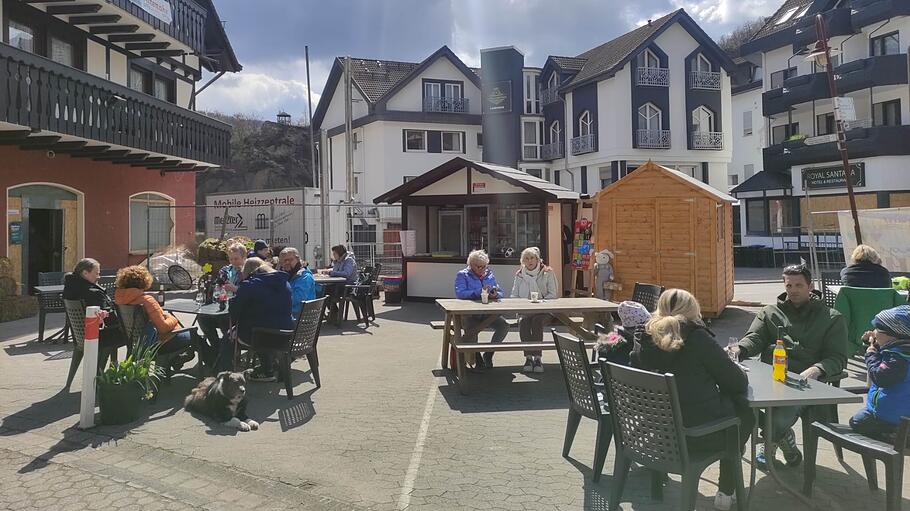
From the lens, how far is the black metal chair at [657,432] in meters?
3.58

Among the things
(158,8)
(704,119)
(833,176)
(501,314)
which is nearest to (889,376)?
(501,314)

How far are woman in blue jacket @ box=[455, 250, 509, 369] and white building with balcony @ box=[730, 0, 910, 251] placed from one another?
18080mm

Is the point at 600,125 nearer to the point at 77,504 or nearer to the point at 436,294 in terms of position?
the point at 436,294

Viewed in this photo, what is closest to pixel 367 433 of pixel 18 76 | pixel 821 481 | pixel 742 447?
pixel 742 447

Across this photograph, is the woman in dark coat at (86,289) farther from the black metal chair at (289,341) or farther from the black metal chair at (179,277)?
the black metal chair at (179,277)

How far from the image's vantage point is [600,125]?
3447 cm

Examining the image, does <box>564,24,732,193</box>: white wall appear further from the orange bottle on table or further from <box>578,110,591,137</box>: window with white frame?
the orange bottle on table

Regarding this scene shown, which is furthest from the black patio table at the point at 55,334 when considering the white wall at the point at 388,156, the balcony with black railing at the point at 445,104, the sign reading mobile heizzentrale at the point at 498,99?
the sign reading mobile heizzentrale at the point at 498,99

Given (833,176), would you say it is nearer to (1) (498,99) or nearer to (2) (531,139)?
(2) (531,139)

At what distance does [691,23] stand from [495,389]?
32809 mm

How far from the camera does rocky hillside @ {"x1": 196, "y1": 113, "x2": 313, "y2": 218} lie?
55.6 m

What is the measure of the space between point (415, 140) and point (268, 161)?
22.1m

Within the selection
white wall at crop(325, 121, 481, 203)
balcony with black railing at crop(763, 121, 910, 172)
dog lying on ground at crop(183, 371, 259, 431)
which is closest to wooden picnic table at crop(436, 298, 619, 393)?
dog lying on ground at crop(183, 371, 259, 431)

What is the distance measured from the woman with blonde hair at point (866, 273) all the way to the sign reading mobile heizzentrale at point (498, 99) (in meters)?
32.7
